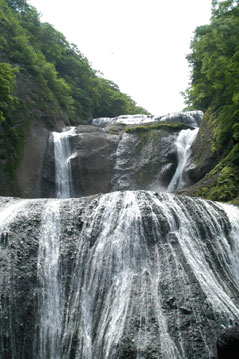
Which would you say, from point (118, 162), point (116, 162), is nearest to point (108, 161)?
point (116, 162)

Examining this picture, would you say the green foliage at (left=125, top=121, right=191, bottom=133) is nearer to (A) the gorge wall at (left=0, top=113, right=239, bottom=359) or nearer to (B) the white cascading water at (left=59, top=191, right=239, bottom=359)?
(A) the gorge wall at (left=0, top=113, right=239, bottom=359)

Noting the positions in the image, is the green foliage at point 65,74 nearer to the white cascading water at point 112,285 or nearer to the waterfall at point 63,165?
the waterfall at point 63,165

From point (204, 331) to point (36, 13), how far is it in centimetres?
3172

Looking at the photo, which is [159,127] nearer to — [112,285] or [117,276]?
[117,276]

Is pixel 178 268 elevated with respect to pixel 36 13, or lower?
lower

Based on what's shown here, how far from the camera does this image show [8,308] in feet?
18.5

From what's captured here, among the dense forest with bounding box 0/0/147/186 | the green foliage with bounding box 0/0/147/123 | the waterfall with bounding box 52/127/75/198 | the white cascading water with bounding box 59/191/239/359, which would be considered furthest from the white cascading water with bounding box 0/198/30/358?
the green foliage with bounding box 0/0/147/123

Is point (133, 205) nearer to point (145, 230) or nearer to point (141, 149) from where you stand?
point (145, 230)

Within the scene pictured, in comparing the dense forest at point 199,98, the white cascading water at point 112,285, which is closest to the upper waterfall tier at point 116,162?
the dense forest at point 199,98

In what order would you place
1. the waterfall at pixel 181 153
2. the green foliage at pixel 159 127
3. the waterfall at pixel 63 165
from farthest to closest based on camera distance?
the green foliage at pixel 159 127
the waterfall at pixel 63 165
the waterfall at pixel 181 153

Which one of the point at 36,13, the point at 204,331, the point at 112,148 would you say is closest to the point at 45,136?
the point at 112,148

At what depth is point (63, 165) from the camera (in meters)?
15.4

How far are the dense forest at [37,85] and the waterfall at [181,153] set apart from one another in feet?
24.1

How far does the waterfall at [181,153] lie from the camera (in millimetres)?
13711
